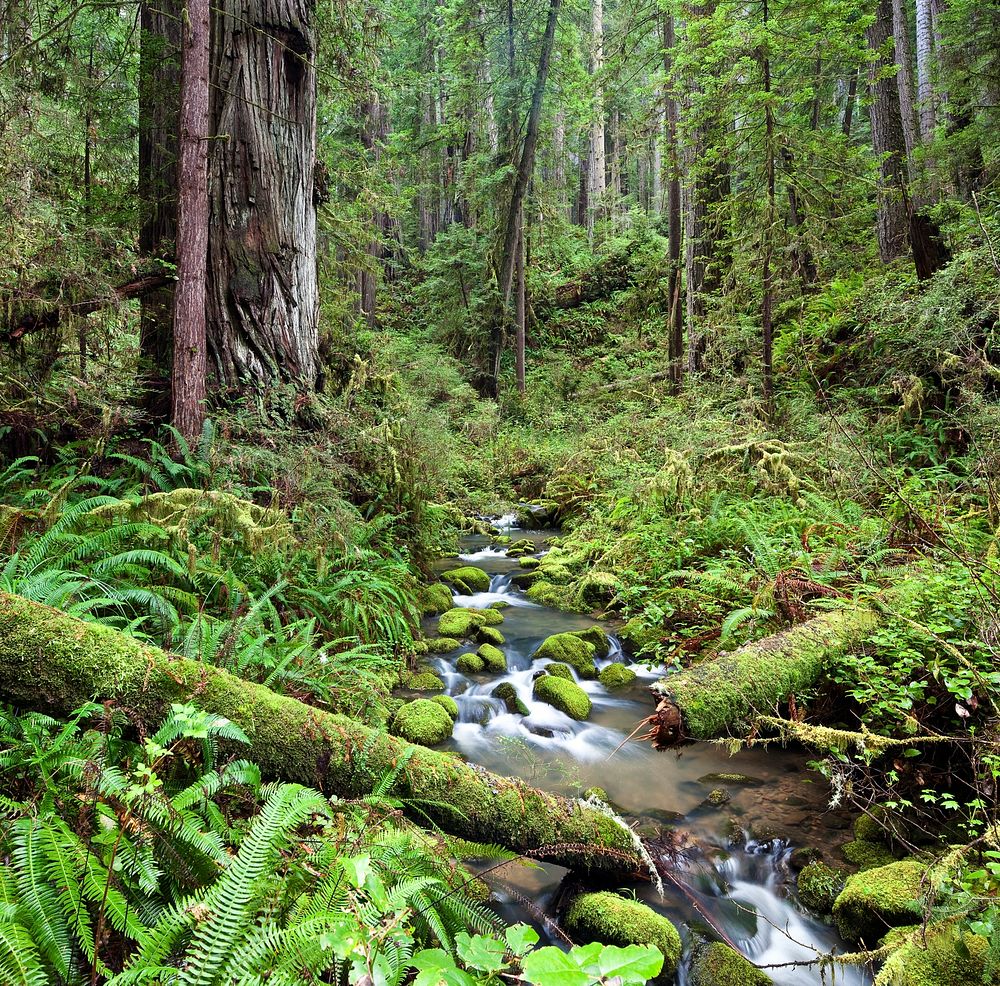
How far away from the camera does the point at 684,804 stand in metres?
4.10

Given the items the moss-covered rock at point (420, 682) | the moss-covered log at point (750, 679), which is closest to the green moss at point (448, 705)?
the moss-covered rock at point (420, 682)

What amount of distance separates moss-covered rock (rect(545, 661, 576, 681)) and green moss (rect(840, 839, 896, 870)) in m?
2.55

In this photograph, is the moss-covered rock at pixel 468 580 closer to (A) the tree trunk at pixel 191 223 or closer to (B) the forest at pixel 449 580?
(B) the forest at pixel 449 580

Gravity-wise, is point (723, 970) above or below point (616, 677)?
below

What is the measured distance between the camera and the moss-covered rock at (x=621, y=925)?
2.82 metres

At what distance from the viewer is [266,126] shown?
243 inches

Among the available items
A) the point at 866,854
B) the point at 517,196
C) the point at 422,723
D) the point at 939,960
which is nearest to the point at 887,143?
the point at 517,196

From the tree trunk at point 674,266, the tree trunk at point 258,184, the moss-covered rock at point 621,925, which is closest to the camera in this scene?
the moss-covered rock at point 621,925

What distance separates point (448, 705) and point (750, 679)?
2.46 metres

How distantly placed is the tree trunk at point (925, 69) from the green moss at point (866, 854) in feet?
44.6

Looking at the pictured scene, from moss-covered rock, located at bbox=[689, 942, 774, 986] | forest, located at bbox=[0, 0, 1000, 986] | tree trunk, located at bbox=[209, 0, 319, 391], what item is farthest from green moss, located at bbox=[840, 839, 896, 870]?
tree trunk, located at bbox=[209, 0, 319, 391]

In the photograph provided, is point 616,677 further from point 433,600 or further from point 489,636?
point 433,600

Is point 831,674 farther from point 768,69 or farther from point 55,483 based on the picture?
point 768,69

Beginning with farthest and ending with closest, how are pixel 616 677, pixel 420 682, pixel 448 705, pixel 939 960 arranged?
pixel 616 677, pixel 420 682, pixel 448 705, pixel 939 960
